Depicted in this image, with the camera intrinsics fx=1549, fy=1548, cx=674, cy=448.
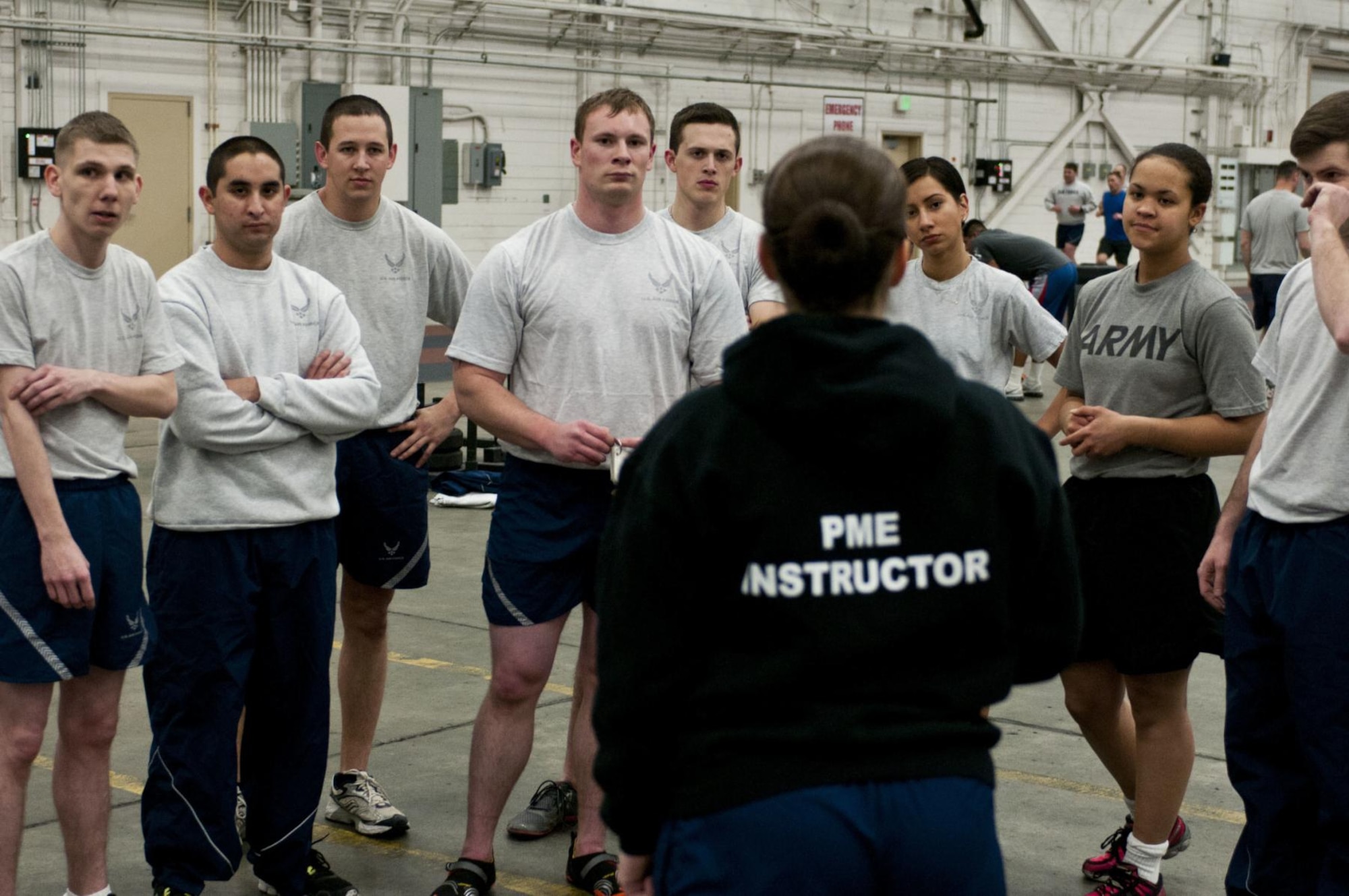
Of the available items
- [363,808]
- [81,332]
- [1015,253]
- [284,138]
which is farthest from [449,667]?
[284,138]

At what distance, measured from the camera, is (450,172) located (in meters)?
17.1

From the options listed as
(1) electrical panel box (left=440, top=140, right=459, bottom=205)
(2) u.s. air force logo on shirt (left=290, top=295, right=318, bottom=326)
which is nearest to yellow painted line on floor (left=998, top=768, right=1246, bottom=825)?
(2) u.s. air force logo on shirt (left=290, top=295, right=318, bottom=326)

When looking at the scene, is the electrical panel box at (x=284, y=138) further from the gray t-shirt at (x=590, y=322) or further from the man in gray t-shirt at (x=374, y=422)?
the gray t-shirt at (x=590, y=322)

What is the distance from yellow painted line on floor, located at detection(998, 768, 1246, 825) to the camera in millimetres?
4484

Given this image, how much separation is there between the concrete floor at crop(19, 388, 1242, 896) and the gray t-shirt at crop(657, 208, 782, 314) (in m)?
1.63

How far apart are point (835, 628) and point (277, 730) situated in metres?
2.29

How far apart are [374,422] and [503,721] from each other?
1001mm

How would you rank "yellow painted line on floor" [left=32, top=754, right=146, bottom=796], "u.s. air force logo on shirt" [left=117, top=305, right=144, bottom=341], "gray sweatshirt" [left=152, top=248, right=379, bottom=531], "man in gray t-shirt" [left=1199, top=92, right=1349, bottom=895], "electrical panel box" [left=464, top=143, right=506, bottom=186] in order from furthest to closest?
"electrical panel box" [left=464, top=143, right=506, bottom=186]
"yellow painted line on floor" [left=32, top=754, right=146, bottom=796]
"gray sweatshirt" [left=152, top=248, right=379, bottom=531]
"u.s. air force logo on shirt" [left=117, top=305, right=144, bottom=341]
"man in gray t-shirt" [left=1199, top=92, right=1349, bottom=895]

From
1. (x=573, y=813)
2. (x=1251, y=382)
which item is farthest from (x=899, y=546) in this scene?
(x=573, y=813)

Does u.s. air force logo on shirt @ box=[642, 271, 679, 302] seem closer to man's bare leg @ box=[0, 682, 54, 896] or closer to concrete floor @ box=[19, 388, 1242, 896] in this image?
concrete floor @ box=[19, 388, 1242, 896]

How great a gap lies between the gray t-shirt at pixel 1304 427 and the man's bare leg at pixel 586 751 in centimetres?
163

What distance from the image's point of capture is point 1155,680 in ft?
12.4

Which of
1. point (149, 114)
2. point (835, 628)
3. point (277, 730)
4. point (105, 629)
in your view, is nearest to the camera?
point (835, 628)

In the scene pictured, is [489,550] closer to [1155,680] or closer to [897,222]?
[1155,680]
